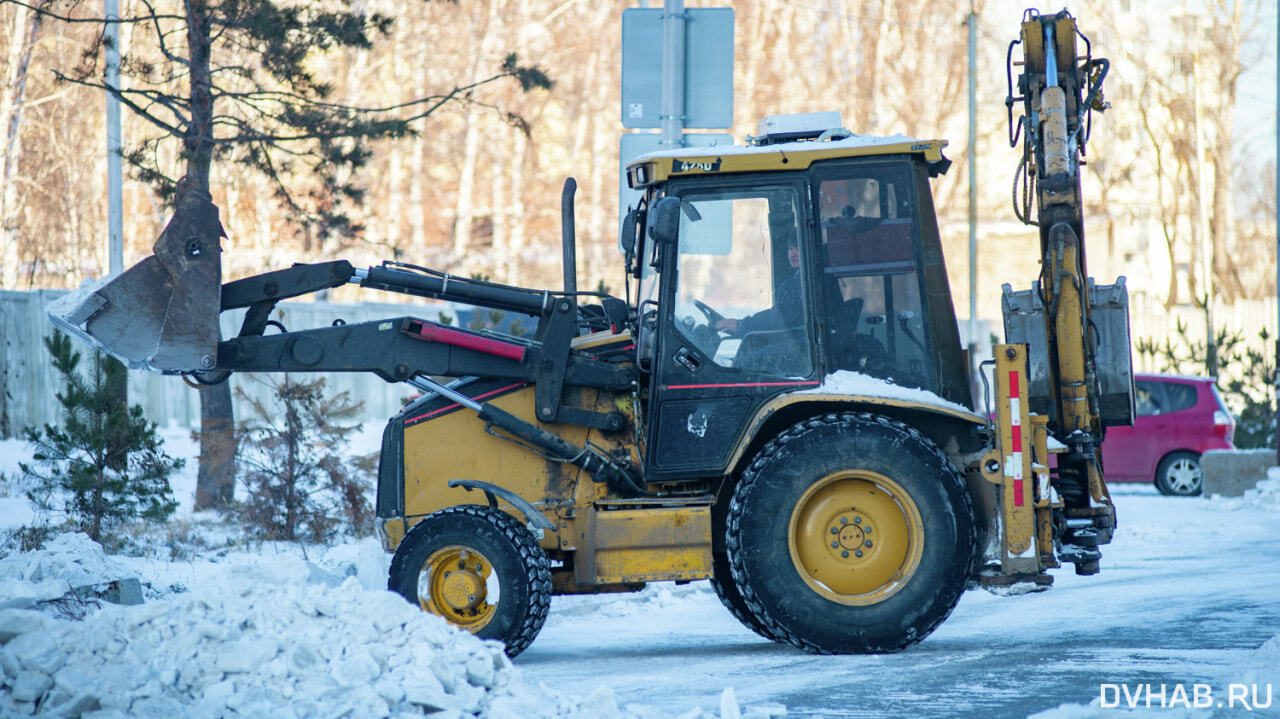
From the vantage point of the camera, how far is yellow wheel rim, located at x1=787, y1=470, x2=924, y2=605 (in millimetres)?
6516

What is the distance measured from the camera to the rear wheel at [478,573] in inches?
250

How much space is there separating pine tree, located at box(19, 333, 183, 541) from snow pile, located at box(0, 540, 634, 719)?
470 centimetres

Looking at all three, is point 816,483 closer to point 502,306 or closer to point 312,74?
point 502,306

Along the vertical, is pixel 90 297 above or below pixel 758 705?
above

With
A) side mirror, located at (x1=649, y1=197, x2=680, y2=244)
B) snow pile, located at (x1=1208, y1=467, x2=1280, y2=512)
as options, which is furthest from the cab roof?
snow pile, located at (x1=1208, y1=467, x2=1280, y2=512)

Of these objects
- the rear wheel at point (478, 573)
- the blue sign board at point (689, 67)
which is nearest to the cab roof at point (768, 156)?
the rear wheel at point (478, 573)

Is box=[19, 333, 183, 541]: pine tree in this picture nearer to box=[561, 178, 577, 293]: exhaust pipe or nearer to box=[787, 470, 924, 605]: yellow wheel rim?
box=[561, 178, 577, 293]: exhaust pipe

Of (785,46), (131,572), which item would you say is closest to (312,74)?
(131,572)

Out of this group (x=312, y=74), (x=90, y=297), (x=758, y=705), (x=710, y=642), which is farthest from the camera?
(x=312, y=74)

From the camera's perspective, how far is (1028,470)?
6379mm

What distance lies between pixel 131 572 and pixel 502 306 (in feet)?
9.60

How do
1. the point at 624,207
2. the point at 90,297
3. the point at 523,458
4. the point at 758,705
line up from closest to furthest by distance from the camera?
the point at 758,705 → the point at 90,297 → the point at 523,458 → the point at 624,207

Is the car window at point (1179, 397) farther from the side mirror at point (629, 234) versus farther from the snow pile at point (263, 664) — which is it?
the snow pile at point (263, 664)

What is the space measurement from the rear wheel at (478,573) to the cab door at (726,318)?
0.86 metres
